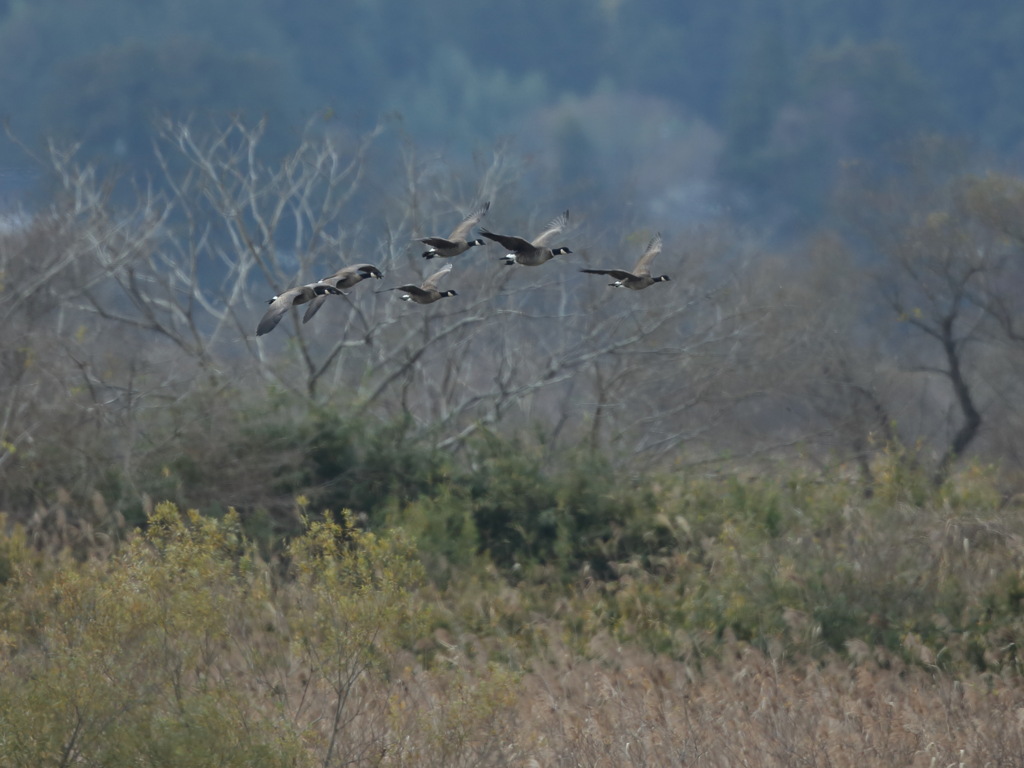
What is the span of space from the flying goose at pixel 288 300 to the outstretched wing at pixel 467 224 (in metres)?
0.78

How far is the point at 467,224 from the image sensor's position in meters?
6.82

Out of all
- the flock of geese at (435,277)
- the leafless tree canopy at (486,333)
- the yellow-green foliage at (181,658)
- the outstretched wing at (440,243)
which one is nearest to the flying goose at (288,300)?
the flock of geese at (435,277)

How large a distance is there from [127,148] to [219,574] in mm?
29177

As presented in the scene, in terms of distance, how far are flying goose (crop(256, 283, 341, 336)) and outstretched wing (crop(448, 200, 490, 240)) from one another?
2.57ft

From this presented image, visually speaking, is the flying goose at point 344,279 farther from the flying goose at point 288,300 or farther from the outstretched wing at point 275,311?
the outstretched wing at point 275,311

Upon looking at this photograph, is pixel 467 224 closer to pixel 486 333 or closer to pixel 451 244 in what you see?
pixel 451 244

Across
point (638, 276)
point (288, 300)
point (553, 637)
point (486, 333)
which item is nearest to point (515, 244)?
point (638, 276)

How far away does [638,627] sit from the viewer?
13445mm

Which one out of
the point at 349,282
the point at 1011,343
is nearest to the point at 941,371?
the point at 1011,343

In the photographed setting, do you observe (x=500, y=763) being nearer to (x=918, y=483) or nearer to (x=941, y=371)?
(x=918, y=483)

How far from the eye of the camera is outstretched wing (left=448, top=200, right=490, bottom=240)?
661 centimetres

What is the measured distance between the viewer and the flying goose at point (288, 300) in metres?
5.60

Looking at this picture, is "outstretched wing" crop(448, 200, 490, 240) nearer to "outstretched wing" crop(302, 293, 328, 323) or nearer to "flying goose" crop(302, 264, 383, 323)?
"flying goose" crop(302, 264, 383, 323)

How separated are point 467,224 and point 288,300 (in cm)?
132
